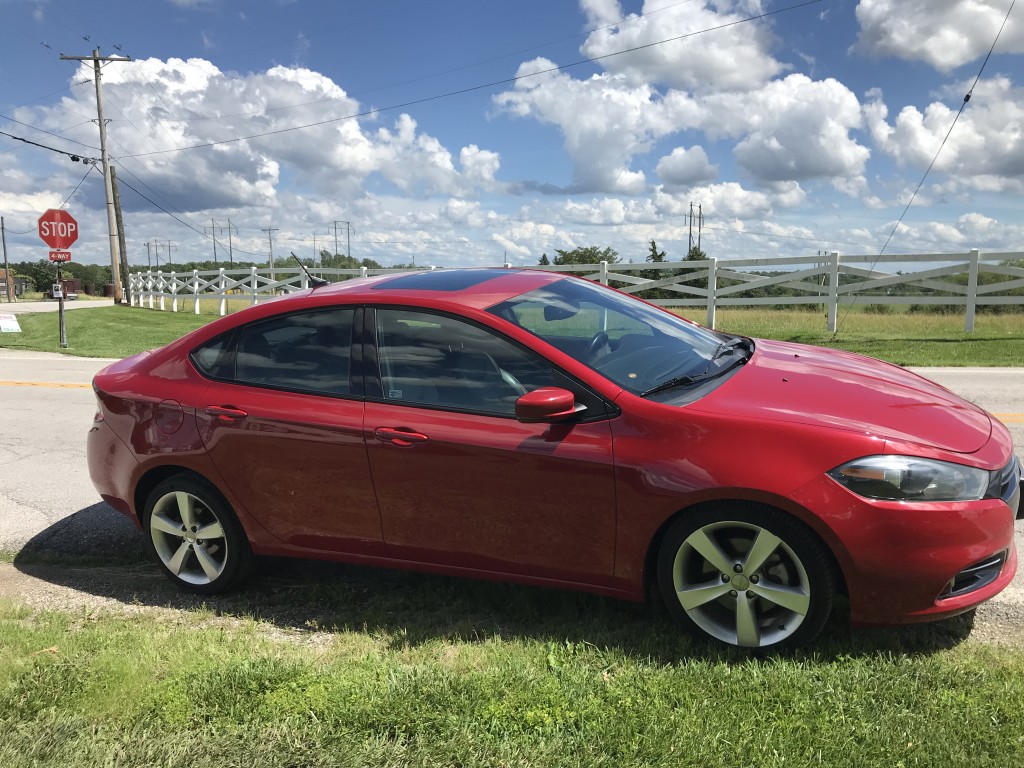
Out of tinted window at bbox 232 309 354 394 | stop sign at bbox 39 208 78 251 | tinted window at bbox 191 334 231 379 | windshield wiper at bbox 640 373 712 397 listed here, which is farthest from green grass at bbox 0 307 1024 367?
tinted window at bbox 191 334 231 379

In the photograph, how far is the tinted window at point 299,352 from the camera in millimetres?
3826

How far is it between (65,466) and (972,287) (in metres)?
15.7

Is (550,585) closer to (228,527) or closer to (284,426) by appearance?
(284,426)

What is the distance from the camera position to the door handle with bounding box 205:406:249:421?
3895 millimetres

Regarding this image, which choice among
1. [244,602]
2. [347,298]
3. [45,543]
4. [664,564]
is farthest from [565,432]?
[45,543]

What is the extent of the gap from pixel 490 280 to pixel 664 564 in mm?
1814

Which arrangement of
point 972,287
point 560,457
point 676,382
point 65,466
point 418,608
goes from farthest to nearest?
1. point 972,287
2. point 65,466
3. point 418,608
4. point 676,382
5. point 560,457

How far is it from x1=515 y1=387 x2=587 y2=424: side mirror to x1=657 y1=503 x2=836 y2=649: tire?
2.06 ft

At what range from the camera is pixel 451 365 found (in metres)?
3.59

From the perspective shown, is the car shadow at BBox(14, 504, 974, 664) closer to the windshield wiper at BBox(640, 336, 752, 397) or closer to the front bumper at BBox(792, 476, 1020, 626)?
the front bumper at BBox(792, 476, 1020, 626)

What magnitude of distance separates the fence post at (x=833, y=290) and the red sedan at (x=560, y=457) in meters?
12.9

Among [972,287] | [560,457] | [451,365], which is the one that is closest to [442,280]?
[451,365]

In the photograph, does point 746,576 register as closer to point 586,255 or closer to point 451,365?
point 451,365

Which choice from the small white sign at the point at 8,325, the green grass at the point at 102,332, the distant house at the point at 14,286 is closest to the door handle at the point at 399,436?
the green grass at the point at 102,332
